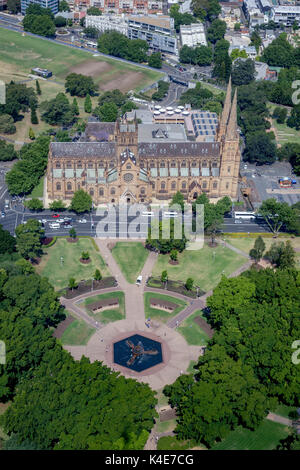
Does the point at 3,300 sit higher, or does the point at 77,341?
the point at 3,300

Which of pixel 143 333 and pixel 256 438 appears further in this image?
pixel 143 333

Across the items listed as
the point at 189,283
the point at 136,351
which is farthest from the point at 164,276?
the point at 136,351

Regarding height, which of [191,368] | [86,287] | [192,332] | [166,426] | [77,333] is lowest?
[166,426]

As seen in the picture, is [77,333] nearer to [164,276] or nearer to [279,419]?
[164,276]
